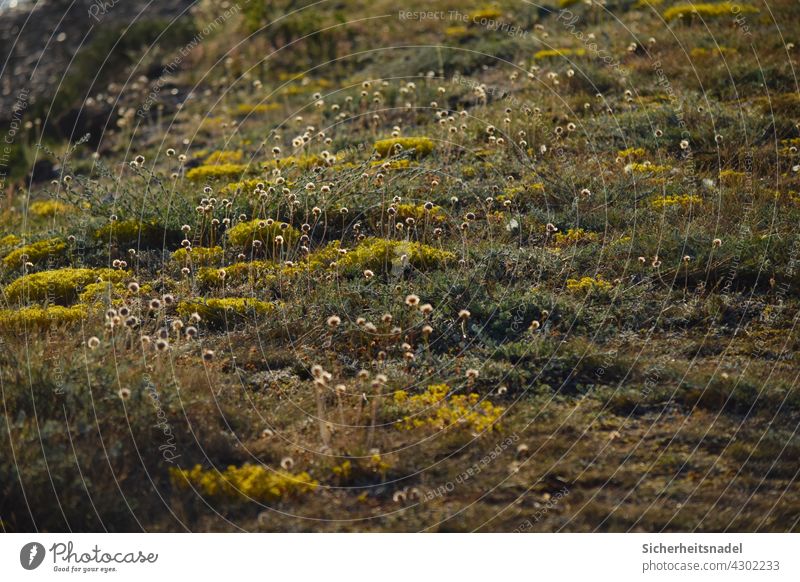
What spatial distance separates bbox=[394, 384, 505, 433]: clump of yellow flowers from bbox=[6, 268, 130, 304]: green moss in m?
3.35

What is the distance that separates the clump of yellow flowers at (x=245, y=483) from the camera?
5148 millimetres

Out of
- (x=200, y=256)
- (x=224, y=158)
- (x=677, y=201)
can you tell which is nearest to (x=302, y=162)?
(x=224, y=158)

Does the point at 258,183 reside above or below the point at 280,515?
above

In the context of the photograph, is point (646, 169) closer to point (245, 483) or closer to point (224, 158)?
point (224, 158)

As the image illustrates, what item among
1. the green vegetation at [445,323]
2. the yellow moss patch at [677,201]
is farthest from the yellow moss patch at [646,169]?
the yellow moss patch at [677,201]

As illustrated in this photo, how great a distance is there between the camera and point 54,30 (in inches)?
896

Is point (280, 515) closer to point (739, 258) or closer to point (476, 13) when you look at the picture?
point (739, 258)

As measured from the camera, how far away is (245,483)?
17.0 ft

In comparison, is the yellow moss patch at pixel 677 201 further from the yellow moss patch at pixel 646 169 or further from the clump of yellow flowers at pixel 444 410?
the clump of yellow flowers at pixel 444 410

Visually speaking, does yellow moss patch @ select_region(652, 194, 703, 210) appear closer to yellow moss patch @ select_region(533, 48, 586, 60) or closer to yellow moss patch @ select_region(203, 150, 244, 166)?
yellow moss patch @ select_region(533, 48, 586, 60)

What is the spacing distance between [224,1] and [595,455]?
20.1 metres

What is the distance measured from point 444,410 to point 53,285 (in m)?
4.10

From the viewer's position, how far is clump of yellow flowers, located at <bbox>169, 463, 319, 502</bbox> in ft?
16.9
